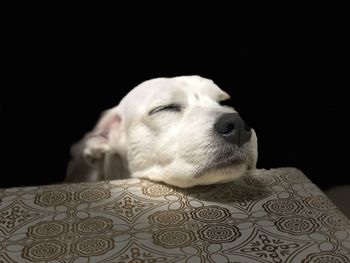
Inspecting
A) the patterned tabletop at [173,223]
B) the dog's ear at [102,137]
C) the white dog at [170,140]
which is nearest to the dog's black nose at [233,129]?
the white dog at [170,140]

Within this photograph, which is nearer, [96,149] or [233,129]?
[233,129]

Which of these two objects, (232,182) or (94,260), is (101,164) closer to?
(232,182)

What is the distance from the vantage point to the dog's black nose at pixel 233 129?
4.17ft

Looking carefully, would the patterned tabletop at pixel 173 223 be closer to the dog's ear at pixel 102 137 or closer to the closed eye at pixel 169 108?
the closed eye at pixel 169 108

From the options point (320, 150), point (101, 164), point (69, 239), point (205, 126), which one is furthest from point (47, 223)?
point (320, 150)

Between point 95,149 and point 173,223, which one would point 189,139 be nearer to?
point 173,223

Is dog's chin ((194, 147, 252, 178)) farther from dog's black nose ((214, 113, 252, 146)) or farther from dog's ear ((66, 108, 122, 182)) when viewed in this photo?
dog's ear ((66, 108, 122, 182))

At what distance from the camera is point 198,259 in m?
0.97

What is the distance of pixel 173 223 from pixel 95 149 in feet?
2.12

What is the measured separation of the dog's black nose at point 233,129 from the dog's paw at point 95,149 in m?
0.54

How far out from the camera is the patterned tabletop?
99 cm

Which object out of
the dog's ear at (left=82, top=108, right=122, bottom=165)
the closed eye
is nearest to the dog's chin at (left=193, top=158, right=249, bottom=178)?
the closed eye

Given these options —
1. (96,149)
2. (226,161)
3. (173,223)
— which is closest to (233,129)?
(226,161)

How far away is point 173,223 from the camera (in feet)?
3.66
